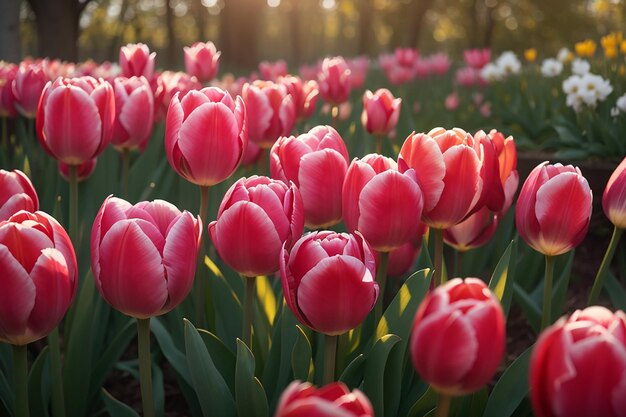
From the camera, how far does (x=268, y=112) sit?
8.34ft

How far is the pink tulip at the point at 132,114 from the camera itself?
7.51 ft

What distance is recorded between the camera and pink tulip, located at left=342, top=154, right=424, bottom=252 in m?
1.39

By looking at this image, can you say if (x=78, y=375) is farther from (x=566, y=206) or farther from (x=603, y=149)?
(x=603, y=149)

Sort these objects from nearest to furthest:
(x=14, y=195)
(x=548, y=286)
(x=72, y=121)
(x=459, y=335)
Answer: (x=459, y=335) → (x=14, y=195) → (x=548, y=286) → (x=72, y=121)

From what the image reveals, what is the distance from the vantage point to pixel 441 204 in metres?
1.52

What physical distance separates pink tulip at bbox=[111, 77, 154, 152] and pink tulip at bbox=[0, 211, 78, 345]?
1.09 meters

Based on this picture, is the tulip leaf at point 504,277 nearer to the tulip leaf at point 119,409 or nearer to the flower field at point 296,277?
the flower field at point 296,277

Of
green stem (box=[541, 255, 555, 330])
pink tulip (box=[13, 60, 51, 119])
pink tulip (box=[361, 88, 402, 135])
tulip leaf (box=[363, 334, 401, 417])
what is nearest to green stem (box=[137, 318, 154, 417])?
tulip leaf (box=[363, 334, 401, 417])

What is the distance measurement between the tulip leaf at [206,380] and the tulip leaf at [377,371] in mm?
288

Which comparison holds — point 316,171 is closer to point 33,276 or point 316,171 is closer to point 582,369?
point 33,276

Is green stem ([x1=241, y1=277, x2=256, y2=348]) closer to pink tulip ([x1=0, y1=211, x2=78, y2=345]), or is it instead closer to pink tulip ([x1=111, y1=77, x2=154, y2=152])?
pink tulip ([x1=0, y1=211, x2=78, y2=345])

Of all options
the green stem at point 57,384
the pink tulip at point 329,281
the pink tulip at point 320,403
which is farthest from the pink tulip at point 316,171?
the pink tulip at point 320,403

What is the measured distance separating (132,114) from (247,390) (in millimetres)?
1176

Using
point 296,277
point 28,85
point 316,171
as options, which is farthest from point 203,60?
point 296,277
